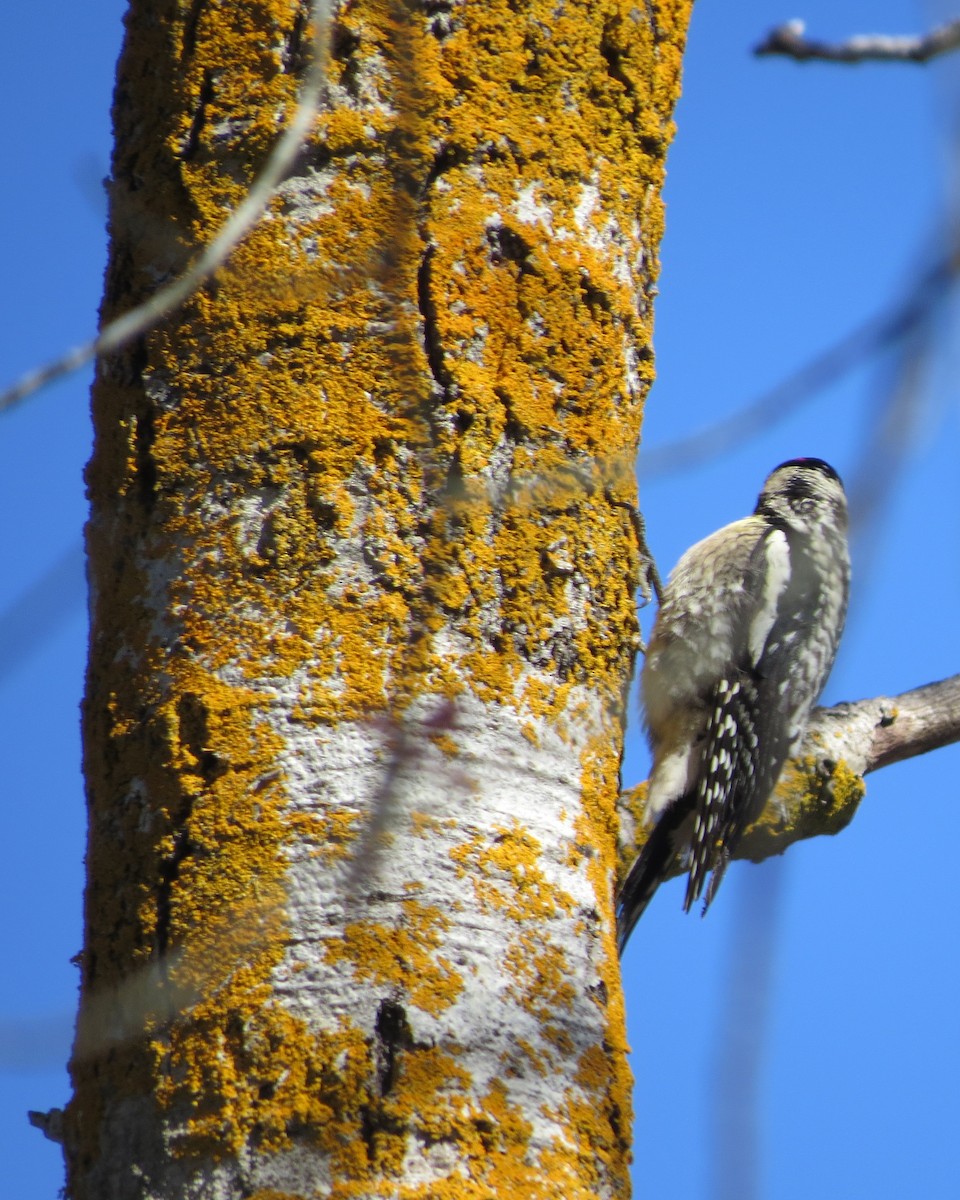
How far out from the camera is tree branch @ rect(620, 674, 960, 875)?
293cm

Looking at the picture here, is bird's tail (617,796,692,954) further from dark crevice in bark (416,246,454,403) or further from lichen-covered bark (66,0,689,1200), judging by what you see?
dark crevice in bark (416,246,454,403)

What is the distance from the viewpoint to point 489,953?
1.51m

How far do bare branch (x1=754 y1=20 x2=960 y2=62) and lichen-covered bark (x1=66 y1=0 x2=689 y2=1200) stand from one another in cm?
57

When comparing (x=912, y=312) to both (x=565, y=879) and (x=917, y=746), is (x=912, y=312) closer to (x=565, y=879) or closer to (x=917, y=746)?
(x=565, y=879)

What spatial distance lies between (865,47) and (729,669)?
11.5ft

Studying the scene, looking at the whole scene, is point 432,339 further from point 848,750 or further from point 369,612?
point 848,750

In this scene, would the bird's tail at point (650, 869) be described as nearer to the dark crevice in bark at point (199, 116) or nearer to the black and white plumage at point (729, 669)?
the black and white plumage at point (729, 669)

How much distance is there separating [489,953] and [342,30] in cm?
120

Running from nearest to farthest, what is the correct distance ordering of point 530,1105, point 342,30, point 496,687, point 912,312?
point 912,312 → point 530,1105 → point 496,687 → point 342,30

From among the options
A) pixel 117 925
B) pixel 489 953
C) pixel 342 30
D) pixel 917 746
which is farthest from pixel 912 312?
pixel 917 746

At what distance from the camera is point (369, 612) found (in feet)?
5.39

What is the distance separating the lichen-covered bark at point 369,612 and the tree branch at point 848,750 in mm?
1128

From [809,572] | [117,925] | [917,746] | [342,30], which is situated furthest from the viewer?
[809,572]

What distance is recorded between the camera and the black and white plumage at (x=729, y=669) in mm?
3734
